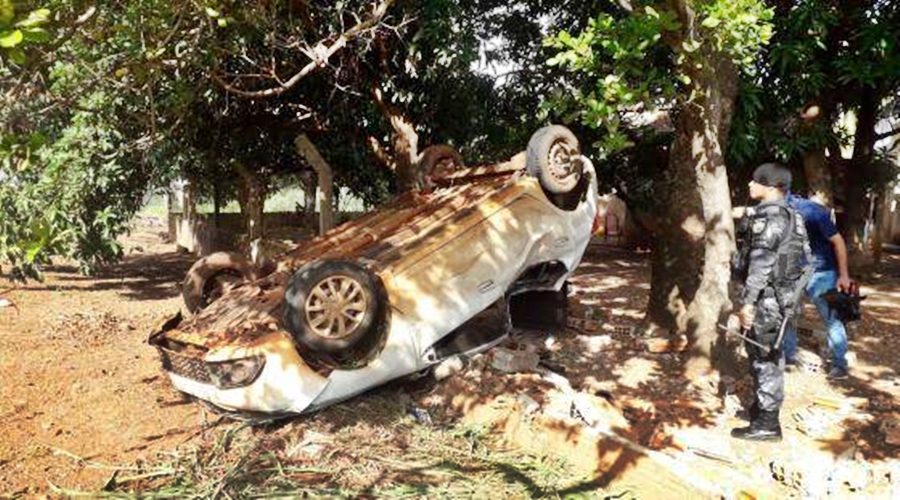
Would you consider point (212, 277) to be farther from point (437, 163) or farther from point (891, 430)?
point (891, 430)

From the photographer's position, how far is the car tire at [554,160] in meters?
5.98

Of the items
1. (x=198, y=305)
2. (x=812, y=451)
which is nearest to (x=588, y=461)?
(x=812, y=451)

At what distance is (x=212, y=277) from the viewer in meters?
6.32

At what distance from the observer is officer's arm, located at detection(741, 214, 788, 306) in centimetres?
459

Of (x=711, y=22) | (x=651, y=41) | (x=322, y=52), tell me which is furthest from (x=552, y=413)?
(x=322, y=52)

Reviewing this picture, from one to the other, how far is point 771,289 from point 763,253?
0.26 m

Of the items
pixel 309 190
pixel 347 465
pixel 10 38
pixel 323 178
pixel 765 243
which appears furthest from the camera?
pixel 309 190

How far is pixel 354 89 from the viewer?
989 centimetres

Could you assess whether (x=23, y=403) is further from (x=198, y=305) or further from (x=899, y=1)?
(x=899, y=1)

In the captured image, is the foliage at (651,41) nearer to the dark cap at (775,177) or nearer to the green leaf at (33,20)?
the dark cap at (775,177)

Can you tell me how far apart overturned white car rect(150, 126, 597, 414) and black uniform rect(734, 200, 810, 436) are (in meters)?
1.86

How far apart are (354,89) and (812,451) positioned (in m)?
7.68

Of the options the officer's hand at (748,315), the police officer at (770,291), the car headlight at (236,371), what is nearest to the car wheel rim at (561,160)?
the police officer at (770,291)

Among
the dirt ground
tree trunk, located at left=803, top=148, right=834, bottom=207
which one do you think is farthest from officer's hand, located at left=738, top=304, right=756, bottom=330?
tree trunk, located at left=803, top=148, right=834, bottom=207
